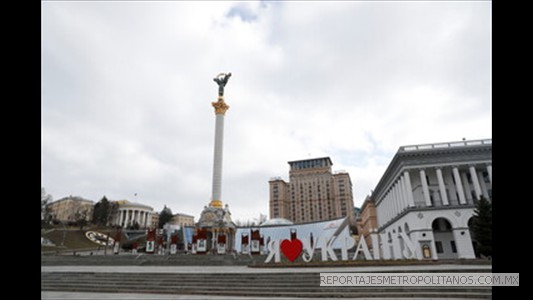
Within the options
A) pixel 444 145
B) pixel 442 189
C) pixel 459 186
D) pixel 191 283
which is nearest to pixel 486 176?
pixel 459 186

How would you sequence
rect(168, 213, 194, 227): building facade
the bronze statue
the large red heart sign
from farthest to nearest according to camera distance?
rect(168, 213, 194, 227): building facade
the bronze statue
the large red heart sign

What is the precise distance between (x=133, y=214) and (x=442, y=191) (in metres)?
100

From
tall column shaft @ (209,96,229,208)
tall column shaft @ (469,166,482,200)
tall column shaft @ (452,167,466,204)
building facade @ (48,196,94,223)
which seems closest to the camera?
tall column shaft @ (469,166,482,200)

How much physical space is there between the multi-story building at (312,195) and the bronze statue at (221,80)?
77.0 m

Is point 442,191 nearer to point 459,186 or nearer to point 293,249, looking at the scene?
point 459,186

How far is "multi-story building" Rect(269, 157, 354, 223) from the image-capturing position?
4628 inches

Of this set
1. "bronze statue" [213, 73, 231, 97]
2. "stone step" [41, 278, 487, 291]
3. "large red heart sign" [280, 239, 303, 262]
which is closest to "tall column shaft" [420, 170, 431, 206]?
"large red heart sign" [280, 239, 303, 262]

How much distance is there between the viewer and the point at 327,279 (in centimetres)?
1095

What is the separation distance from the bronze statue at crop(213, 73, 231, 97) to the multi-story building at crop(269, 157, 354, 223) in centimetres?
7697

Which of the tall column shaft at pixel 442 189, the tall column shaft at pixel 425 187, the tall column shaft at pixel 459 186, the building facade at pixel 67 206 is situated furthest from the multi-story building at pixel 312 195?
the tall column shaft at pixel 459 186

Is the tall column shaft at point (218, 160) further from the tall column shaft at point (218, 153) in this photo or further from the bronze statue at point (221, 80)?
the bronze statue at point (221, 80)

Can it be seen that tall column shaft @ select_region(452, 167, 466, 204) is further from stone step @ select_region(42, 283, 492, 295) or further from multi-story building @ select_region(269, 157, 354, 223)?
multi-story building @ select_region(269, 157, 354, 223)
